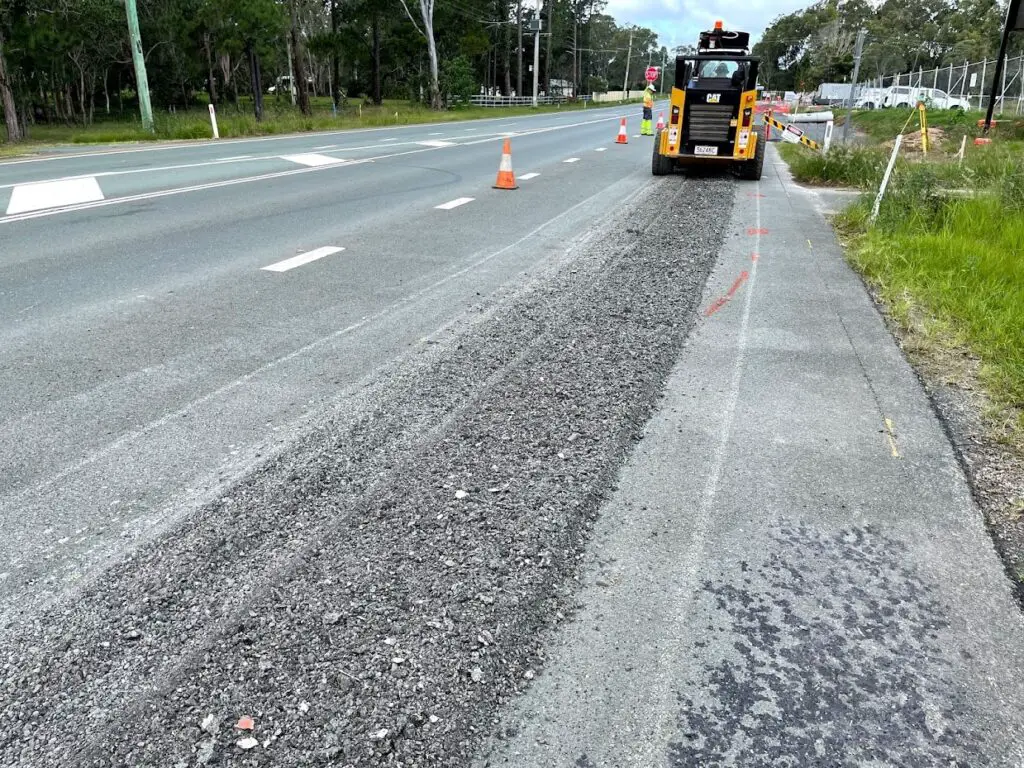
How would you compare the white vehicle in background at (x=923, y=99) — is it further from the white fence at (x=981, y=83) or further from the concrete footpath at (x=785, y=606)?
the concrete footpath at (x=785, y=606)

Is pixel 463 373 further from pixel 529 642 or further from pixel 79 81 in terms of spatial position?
pixel 79 81

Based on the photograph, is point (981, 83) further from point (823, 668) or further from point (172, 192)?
point (823, 668)

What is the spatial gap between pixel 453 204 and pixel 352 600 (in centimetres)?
909

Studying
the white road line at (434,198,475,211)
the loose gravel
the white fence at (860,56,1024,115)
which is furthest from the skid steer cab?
→ the white fence at (860,56,1024,115)

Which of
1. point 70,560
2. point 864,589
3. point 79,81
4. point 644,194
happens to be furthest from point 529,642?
point 79,81

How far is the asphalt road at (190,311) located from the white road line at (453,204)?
17 cm

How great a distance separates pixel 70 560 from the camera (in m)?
2.68

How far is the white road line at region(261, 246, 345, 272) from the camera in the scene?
22.8ft

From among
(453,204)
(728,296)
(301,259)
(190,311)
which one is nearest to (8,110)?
(453,204)

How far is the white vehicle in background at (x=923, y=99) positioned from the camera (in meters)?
33.5

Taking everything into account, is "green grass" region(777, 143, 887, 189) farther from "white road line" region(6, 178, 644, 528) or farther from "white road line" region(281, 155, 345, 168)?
"white road line" region(281, 155, 345, 168)

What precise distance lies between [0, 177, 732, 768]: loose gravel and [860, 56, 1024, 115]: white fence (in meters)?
25.4

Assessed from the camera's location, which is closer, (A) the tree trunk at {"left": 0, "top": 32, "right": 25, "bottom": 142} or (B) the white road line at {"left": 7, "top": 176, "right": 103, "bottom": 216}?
(B) the white road line at {"left": 7, "top": 176, "right": 103, "bottom": 216}

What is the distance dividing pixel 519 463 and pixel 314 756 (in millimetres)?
1697
